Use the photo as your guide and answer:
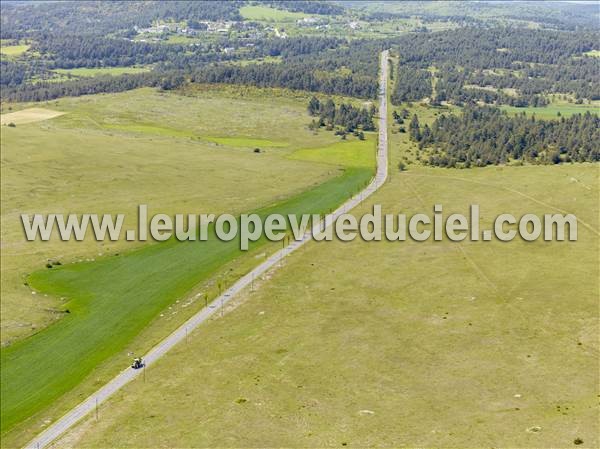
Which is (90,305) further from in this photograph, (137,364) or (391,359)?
(391,359)

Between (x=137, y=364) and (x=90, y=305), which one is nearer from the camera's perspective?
(x=137, y=364)

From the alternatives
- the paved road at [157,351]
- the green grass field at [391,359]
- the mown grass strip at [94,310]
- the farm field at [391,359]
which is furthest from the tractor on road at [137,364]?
the mown grass strip at [94,310]

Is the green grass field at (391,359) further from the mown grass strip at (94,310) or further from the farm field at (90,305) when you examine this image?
the farm field at (90,305)

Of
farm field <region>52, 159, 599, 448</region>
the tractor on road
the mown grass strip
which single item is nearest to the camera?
farm field <region>52, 159, 599, 448</region>

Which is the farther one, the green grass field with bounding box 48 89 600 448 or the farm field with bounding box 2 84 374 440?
the farm field with bounding box 2 84 374 440

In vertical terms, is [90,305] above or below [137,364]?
below

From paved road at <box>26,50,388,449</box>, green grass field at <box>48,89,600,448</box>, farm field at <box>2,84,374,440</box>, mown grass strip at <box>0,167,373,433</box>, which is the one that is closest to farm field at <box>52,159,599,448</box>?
Answer: green grass field at <box>48,89,600,448</box>

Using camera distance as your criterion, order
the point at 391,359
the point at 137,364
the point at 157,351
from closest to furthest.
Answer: the point at 391,359, the point at 137,364, the point at 157,351

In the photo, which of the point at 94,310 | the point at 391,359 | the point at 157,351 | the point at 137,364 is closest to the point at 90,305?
the point at 94,310

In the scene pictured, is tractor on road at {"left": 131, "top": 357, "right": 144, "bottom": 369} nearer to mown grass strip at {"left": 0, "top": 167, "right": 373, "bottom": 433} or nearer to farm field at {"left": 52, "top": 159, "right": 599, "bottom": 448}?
farm field at {"left": 52, "top": 159, "right": 599, "bottom": 448}

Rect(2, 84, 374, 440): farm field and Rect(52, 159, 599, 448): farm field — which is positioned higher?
Rect(52, 159, 599, 448): farm field
